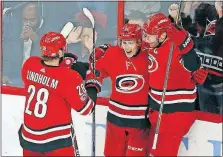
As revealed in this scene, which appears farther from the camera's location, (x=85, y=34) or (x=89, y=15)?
(x=85, y=34)

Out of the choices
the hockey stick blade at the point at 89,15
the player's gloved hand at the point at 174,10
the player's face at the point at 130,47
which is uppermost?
the player's gloved hand at the point at 174,10

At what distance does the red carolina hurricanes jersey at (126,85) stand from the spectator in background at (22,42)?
2.06ft

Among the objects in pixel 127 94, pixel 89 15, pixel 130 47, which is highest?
pixel 89 15

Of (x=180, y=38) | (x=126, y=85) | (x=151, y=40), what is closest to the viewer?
(x=180, y=38)

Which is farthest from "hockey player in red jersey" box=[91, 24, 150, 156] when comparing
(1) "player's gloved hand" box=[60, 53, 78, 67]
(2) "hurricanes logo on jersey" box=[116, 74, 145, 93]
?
(1) "player's gloved hand" box=[60, 53, 78, 67]

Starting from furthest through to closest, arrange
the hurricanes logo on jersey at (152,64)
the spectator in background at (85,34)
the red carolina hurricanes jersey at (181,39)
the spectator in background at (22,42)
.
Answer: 1. the spectator in background at (22,42)
2. the spectator in background at (85,34)
3. the hurricanes logo on jersey at (152,64)
4. the red carolina hurricanes jersey at (181,39)

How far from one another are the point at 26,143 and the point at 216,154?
1.14 metres

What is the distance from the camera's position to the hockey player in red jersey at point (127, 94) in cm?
334

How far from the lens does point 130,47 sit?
3301 millimetres

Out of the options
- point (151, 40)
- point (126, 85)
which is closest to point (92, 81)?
point (126, 85)

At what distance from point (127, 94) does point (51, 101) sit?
1.67ft

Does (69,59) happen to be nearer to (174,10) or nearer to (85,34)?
(85,34)

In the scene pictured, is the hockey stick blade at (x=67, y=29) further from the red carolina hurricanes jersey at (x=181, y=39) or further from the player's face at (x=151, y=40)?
the red carolina hurricanes jersey at (x=181, y=39)

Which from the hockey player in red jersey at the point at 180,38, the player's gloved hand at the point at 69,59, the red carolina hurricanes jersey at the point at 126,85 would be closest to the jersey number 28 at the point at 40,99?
the player's gloved hand at the point at 69,59
